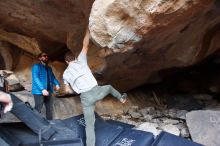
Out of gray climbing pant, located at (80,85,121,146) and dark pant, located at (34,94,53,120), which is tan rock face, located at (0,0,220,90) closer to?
gray climbing pant, located at (80,85,121,146)

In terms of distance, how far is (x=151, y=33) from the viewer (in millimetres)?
4059

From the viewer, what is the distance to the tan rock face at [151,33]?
365 centimetres

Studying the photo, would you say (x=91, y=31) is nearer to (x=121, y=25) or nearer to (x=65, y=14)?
(x=121, y=25)

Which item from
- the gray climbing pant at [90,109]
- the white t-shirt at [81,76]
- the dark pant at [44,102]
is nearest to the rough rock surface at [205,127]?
the gray climbing pant at [90,109]

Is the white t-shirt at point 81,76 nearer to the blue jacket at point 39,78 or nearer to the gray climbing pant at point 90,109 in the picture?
the gray climbing pant at point 90,109

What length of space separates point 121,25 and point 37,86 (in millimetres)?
1641

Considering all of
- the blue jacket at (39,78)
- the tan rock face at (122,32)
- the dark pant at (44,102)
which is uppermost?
the tan rock face at (122,32)

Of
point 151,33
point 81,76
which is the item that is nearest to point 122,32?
point 151,33

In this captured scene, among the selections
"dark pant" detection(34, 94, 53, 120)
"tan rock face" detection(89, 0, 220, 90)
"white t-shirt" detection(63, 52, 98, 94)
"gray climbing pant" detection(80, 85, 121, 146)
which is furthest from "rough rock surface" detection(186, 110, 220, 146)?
"dark pant" detection(34, 94, 53, 120)

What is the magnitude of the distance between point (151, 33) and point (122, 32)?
1.34ft

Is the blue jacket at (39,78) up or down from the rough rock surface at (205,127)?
up

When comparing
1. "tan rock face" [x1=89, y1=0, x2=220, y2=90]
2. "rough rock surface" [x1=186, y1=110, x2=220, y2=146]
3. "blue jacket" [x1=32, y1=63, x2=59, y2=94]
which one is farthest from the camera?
"blue jacket" [x1=32, y1=63, x2=59, y2=94]

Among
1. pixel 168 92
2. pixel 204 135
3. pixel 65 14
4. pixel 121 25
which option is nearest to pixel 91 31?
pixel 121 25

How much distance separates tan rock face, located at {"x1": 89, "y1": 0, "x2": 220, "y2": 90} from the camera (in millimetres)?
3648
